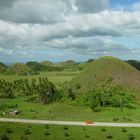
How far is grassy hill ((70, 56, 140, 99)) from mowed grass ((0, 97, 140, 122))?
1880 cm

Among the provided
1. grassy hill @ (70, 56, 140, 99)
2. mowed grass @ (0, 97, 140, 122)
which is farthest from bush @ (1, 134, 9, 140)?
grassy hill @ (70, 56, 140, 99)

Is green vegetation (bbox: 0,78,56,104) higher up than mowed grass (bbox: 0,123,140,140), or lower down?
higher up

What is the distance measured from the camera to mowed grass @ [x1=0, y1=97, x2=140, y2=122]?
243ft

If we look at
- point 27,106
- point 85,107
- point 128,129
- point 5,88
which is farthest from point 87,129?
point 5,88

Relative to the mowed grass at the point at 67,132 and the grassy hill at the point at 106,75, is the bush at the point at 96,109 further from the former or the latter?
the mowed grass at the point at 67,132

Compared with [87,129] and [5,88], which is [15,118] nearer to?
[87,129]

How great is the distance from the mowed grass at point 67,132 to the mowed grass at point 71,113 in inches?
387

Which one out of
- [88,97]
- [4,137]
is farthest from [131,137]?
[88,97]

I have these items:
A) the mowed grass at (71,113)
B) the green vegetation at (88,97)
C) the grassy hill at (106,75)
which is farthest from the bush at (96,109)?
the grassy hill at (106,75)

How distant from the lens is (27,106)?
9119 cm

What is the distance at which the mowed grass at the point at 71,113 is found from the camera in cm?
7393

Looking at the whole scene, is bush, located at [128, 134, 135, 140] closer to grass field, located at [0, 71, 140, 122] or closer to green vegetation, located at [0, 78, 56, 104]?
grass field, located at [0, 71, 140, 122]

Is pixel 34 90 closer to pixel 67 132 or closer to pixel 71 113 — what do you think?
pixel 71 113

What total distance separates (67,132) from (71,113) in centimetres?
2199
